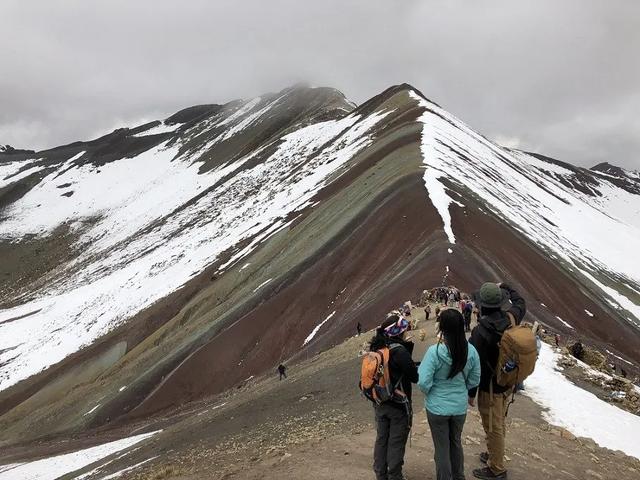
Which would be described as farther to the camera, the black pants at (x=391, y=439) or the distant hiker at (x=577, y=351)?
the distant hiker at (x=577, y=351)

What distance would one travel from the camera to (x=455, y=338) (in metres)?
6.26

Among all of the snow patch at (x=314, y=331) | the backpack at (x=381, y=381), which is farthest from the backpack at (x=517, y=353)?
the snow patch at (x=314, y=331)

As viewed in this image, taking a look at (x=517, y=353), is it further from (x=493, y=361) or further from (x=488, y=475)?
(x=488, y=475)

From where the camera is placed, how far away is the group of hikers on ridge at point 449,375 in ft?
21.0

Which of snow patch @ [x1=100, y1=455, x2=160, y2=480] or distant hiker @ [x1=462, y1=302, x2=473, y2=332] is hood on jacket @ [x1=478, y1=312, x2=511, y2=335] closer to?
distant hiker @ [x1=462, y1=302, x2=473, y2=332]

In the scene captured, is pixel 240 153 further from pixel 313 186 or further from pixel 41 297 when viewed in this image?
pixel 313 186

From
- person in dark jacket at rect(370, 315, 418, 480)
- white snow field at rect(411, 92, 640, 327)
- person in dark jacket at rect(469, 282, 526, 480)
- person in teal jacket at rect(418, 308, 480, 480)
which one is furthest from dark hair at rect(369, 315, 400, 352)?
white snow field at rect(411, 92, 640, 327)

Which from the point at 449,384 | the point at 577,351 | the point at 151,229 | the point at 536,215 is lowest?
the point at 577,351

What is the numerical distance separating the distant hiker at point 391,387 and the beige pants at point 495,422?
1.14 m

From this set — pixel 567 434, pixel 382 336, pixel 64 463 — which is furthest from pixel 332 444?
pixel 64 463

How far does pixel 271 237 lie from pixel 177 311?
33.8 feet

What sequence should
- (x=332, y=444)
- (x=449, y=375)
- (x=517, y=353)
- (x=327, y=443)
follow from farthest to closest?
(x=327, y=443) < (x=332, y=444) < (x=517, y=353) < (x=449, y=375)

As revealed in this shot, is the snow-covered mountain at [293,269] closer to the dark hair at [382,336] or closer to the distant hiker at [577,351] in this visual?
the distant hiker at [577,351]

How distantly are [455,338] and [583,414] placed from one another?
275 inches
